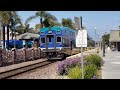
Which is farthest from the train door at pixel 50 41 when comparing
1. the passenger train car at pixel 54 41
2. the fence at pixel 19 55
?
the fence at pixel 19 55

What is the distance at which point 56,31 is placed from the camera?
38.2 meters

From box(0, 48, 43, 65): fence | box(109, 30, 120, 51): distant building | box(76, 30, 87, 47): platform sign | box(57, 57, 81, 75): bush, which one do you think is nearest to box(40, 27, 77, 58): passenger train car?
box(0, 48, 43, 65): fence

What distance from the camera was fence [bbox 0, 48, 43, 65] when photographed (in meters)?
32.3

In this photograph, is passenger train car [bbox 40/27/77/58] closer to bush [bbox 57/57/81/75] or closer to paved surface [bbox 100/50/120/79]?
paved surface [bbox 100/50/120/79]

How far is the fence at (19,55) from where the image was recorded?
1270 inches

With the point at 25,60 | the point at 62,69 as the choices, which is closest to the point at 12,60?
the point at 25,60

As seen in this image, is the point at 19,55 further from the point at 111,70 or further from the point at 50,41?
the point at 111,70

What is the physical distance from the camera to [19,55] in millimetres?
36812

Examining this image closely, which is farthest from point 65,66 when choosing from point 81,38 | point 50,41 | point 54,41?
point 50,41
